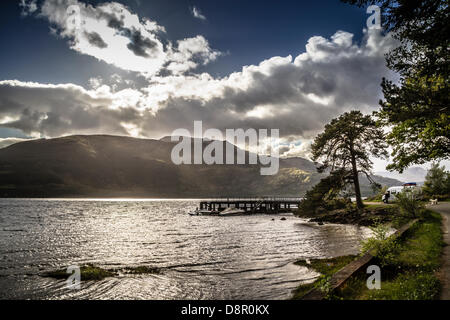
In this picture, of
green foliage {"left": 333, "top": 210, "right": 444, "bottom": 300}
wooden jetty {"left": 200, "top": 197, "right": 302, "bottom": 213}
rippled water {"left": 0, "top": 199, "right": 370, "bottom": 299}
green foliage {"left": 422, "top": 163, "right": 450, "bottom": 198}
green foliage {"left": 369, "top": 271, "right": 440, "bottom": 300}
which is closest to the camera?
green foliage {"left": 369, "top": 271, "right": 440, "bottom": 300}

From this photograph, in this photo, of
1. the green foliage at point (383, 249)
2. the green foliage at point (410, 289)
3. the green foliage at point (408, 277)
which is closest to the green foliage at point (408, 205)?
the green foliage at point (408, 277)

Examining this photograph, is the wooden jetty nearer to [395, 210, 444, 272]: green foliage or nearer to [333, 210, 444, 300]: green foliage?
[395, 210, 444, 272]: green foliage

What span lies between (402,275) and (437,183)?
53275 mm

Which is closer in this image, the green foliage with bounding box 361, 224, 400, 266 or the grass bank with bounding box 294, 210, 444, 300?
the grass bank with bounding box 294, 210, 444, 300

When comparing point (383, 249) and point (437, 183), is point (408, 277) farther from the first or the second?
point (437, 183)

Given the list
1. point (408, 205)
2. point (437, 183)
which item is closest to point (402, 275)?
point (408, 205)

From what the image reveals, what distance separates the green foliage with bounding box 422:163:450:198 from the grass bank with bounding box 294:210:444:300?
1702 inches

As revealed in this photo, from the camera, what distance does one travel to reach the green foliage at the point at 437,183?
1835 inches

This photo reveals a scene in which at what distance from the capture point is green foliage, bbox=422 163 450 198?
1835 inches

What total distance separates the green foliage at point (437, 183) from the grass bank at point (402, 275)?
4324 centimetres

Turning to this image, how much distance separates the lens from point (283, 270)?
14594 millimetres

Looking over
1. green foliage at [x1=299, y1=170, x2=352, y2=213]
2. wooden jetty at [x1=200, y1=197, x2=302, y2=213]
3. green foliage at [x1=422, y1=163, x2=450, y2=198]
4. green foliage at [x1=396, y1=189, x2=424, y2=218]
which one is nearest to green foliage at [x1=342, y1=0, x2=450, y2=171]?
green foliage at [x1=396, y1=189, x2=424, y2=218]

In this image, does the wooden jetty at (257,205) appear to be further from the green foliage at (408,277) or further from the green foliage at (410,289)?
the green foliage at (410,289)
